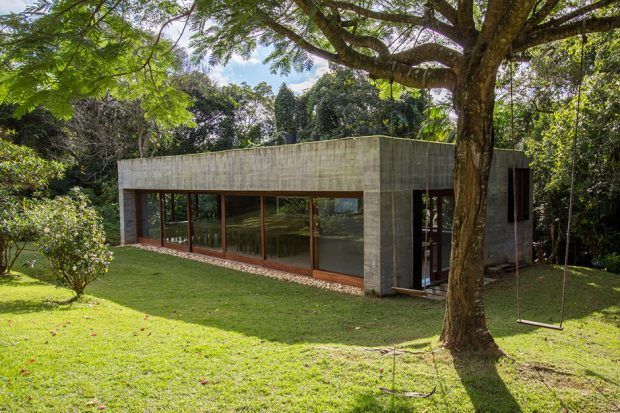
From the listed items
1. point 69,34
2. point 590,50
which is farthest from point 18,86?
point 590,50

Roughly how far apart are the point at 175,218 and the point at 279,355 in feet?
46.4

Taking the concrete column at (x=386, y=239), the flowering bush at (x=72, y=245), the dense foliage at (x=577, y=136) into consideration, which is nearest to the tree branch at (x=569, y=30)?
the dense foliage at (x=577, y=136)

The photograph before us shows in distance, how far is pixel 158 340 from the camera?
253 inches

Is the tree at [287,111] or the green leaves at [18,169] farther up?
the tree at [287,111]

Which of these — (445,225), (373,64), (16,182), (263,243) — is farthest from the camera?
(263,243)

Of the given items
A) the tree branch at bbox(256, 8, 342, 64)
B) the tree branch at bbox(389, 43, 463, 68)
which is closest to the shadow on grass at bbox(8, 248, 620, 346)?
the tree branch at bbox(389, 43, 463, 68)

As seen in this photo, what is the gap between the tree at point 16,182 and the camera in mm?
10773

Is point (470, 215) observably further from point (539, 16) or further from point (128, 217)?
point (128, 217)

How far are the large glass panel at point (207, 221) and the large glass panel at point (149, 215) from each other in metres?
2.87

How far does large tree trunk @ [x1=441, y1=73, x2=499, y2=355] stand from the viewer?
17.4 ft

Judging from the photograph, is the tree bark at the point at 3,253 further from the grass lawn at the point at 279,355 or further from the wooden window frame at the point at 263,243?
the wooden window frame at the point at 263,243

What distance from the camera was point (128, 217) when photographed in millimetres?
20438

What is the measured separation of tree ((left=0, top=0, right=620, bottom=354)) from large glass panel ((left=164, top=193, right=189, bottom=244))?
39.6ft

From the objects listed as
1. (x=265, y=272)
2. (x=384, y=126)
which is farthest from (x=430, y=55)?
(x=384, y=126)
